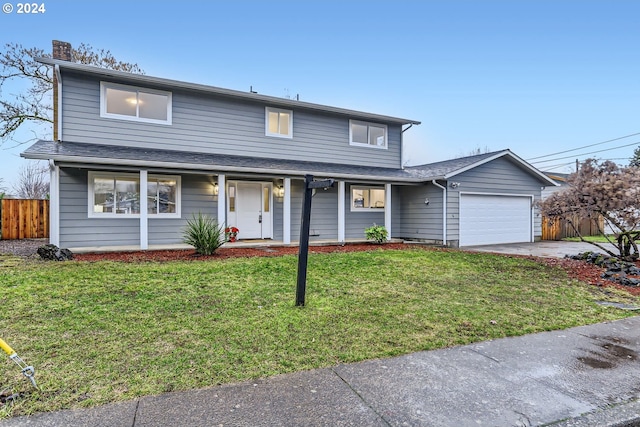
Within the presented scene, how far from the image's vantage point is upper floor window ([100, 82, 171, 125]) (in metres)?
10.1

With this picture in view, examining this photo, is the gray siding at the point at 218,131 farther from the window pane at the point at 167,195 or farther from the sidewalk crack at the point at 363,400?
the sidewalk crack at the point at 363,400

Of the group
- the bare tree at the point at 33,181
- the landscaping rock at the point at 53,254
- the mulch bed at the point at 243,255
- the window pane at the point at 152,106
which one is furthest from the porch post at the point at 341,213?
the bare tree at the point at 33,181

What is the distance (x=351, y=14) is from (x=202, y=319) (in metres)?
12.4

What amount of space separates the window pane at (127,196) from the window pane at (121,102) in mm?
2172

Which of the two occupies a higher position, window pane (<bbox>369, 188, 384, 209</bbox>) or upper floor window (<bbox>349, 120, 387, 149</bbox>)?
upper floor window (<bbox>349, 120, 387, 149</bbox>)

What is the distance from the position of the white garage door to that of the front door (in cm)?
736

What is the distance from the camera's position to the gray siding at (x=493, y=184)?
12.4 m

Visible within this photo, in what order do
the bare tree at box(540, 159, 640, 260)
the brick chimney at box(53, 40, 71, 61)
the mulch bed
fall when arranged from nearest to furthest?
1. the mulch bed
2. the bare tree at box(540, 159, 640, 260)
3. the brick chimney at box(53, 40, 71, 61)

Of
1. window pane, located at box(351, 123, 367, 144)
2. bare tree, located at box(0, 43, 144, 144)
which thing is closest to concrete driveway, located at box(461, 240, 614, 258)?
window pane, located at box(351, 123, 367, 144)

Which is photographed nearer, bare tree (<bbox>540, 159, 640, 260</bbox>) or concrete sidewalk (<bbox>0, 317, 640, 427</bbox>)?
concrete sidewalk (<bbox>0, 317, 640, 427</bbox>)

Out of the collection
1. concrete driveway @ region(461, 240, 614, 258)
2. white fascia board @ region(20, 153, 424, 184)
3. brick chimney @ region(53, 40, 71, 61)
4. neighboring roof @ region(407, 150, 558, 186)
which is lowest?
concrete driveway @ region(461, 240, 614, 258)

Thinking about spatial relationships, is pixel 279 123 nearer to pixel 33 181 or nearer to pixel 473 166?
pixel 473 166

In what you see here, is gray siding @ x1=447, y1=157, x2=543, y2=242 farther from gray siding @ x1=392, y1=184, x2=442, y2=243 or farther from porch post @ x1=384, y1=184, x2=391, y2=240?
porch post @ x1=384, y1=184, x2=391, y2=240

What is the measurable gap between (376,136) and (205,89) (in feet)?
22.9
